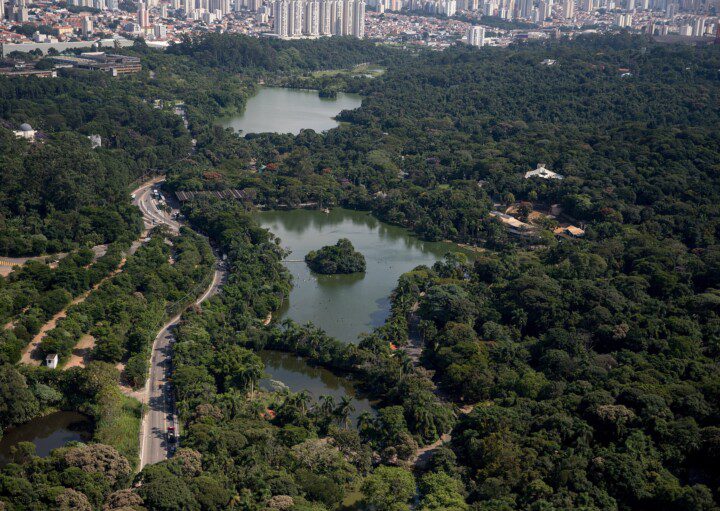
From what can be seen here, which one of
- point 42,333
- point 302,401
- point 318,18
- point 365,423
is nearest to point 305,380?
point 302,401

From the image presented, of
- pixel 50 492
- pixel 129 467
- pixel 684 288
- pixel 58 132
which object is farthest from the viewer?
pixel 58 132

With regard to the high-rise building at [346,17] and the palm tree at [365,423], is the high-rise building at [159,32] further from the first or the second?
the palm tree at [365,423]

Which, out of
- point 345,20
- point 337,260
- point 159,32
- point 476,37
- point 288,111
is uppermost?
point 345,20

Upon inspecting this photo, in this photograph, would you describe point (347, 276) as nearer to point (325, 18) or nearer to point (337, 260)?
point (337, 260)

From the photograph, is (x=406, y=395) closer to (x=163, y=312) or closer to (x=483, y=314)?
(x=483, y=314)

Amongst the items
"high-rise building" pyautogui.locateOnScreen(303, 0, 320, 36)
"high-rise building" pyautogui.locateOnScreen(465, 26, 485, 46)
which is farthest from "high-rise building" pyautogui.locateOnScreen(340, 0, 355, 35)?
"high-rise building" pyautogui.locateOnScreen(465, 26, 485, 46)

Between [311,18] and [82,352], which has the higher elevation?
[311,18]

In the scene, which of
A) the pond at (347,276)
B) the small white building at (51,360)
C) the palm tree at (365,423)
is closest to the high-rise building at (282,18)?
the pond at (347,276)

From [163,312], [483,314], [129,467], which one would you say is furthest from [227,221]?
[129,467]
